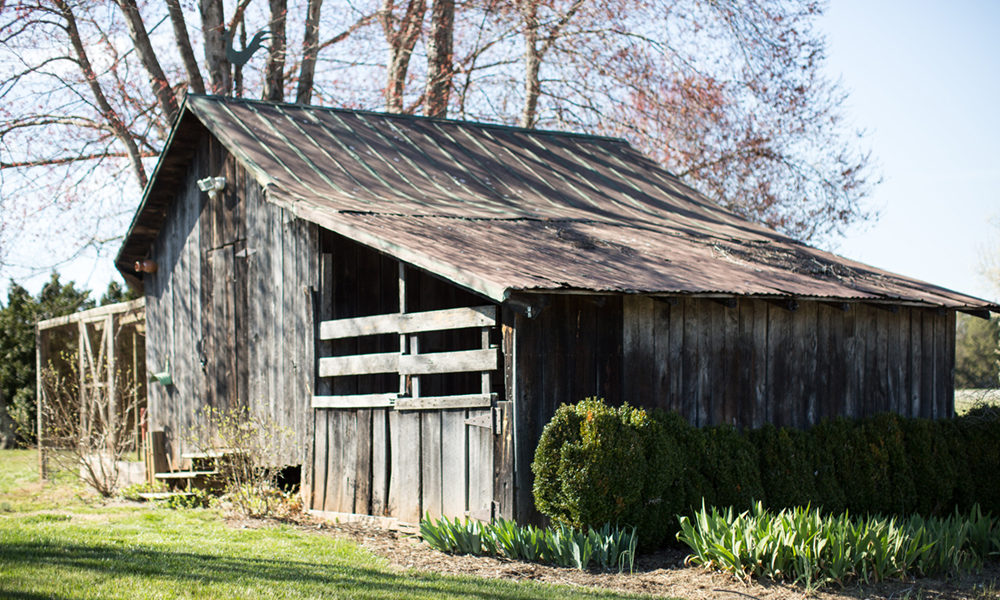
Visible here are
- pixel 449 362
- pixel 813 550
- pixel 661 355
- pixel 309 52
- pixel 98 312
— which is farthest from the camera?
pixel 309 52

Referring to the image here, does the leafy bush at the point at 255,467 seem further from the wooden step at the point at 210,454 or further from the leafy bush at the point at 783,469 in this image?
the leafy bush at the point at 783,469

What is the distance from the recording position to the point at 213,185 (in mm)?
13734

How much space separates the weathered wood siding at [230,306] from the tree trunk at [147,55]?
664 centimetres

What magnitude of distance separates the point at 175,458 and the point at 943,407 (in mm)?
10879

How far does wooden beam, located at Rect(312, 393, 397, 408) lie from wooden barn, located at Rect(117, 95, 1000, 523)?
0.09 ft

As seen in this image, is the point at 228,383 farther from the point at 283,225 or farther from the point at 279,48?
the point at 279,48

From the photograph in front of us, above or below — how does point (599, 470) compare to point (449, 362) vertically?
below

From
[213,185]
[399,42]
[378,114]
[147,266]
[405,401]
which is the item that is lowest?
[405,401]

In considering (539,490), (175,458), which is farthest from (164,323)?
(539,490)

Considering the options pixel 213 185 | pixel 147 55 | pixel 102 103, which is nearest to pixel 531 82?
pixel 147 55

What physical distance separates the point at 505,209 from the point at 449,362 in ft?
12.1

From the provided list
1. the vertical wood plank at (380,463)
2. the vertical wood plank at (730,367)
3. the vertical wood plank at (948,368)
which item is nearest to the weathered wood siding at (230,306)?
the vertical wood plank at (380,463)

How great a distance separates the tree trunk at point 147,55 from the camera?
21.0 metres

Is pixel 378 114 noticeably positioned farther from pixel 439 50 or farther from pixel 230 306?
pixel 439 50
